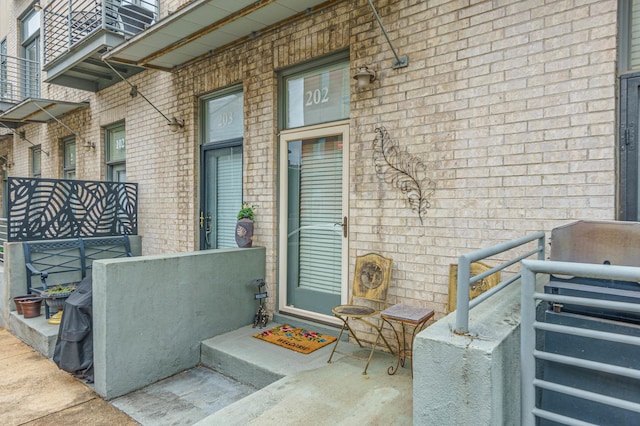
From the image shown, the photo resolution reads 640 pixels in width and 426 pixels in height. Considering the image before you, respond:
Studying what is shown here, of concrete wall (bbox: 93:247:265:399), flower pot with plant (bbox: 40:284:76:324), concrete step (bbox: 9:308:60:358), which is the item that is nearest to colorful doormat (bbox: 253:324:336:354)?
concrete wall (bbox: 93:247:265:399)

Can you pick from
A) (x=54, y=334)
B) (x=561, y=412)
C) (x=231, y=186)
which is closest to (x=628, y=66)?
(x=561, y=412)

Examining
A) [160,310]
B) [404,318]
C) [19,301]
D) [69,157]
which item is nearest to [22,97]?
[69,157]

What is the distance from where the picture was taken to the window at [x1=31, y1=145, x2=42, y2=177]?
9.68 metres

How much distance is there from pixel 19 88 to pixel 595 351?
12.5m

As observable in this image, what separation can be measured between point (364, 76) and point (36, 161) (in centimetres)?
1006

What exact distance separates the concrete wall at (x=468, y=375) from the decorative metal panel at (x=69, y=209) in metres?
5.55

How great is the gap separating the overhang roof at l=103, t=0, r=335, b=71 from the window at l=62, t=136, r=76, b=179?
13.8ft

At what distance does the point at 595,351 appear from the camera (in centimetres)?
168

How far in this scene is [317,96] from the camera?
4.18m

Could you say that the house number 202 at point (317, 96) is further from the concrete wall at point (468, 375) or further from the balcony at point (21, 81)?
the balcony at point (21, 81)

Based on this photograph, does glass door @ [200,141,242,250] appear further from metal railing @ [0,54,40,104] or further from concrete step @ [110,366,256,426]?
metal railing @ [0,54,40,104]

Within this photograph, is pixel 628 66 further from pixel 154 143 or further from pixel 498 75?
pixel 154 143

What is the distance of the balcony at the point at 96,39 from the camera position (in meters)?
5.44

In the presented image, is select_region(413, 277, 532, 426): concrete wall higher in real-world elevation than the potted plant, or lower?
lower
